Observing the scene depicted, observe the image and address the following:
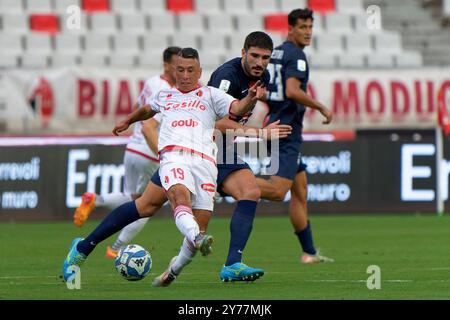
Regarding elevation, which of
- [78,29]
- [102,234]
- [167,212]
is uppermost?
[78,29]

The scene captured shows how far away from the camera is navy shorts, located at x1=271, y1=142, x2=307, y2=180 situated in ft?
40.8

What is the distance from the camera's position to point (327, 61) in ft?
89.1

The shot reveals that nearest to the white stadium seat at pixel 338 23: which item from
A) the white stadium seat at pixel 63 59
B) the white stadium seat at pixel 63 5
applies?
the white stadium seat at pixel 63 5

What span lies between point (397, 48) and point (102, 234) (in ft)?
63.2

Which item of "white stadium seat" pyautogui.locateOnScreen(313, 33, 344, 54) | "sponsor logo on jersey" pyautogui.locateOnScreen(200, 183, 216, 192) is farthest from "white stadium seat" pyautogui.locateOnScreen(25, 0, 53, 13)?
"sponsor logo on jersey" pyautogui.locateOnScreen(200, 183, 216, 192)

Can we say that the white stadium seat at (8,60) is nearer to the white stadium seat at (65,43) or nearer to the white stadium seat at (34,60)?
the white stadium seat at (34,60)

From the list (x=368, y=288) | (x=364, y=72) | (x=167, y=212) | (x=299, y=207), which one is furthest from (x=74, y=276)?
(x=364, y=72)

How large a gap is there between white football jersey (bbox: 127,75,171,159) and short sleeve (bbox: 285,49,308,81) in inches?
56.4

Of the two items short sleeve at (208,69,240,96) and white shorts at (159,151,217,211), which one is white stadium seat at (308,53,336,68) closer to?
short sleeve at (208,69,240,96)

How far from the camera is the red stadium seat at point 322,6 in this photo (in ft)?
93.7

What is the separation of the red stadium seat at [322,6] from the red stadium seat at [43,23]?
6.00m

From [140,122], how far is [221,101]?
417cm

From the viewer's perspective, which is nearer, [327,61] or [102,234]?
[102,234]
